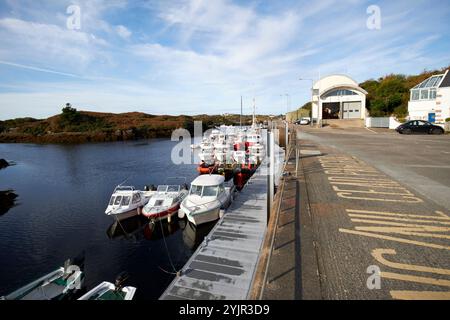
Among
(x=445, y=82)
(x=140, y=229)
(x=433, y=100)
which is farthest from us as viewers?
(x=433, y=100)

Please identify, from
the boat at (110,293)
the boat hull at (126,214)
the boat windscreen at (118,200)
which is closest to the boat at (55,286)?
the boat at (110,293)

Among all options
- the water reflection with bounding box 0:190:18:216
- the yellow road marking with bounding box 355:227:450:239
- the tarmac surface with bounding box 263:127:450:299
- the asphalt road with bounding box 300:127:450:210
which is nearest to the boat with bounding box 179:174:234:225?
the tarmac surface with bounding box 263:127:450:299

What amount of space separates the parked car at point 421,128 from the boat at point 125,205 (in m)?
38.0

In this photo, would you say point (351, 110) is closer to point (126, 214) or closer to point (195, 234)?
point (195, 234)


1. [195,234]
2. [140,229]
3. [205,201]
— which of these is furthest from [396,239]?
[140,229]

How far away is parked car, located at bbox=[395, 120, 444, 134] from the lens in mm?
35438

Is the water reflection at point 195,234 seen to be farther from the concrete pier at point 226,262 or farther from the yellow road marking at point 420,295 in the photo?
the yellow road marking at point 420,295

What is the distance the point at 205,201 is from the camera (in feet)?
53.6

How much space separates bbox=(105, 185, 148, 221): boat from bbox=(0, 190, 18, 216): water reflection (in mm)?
11810

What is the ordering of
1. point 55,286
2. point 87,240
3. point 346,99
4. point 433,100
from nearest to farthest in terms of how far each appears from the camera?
point 55,286
point 87,240
point 433,100
point 346,99

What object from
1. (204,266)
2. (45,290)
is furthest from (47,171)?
(204,266)

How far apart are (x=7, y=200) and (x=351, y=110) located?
206ft
